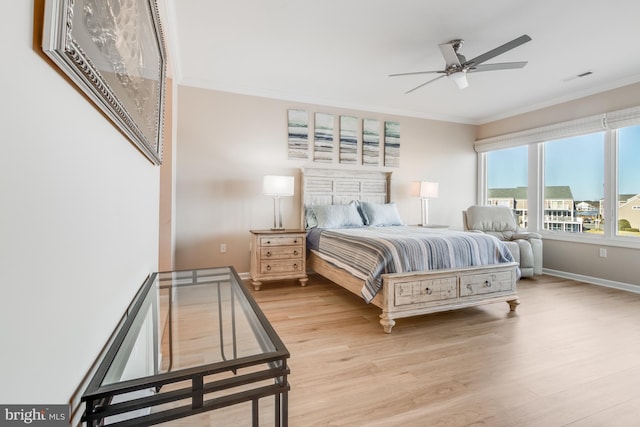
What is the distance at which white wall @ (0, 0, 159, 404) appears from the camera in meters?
0.40

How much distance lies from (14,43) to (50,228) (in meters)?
0.28

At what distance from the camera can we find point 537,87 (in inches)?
158

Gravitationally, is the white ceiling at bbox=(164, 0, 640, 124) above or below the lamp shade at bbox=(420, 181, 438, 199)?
above

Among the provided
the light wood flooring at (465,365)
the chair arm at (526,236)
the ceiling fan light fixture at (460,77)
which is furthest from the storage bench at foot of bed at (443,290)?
the ceiling fan light fixture at (460,77)

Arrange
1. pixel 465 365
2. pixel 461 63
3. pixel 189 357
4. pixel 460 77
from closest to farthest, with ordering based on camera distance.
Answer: pixel 189 357 → pixel 465 365 → pixel 461 63 → pixel 460 77

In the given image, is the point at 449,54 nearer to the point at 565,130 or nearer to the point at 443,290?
the point at 443,290

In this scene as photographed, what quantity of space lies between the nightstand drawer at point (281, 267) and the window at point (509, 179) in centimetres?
388

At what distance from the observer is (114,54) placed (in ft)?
2.59

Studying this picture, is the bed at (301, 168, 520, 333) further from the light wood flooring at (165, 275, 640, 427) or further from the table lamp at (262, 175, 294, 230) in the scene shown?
the table lamp at (262, 175, 294, 230)

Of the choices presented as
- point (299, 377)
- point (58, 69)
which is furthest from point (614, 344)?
point (58, 69)

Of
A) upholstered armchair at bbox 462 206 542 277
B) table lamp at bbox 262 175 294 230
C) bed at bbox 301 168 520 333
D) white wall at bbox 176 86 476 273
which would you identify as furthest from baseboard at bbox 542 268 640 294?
table lamp at bbox 262 175 294 230

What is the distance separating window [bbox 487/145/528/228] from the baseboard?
0.86 metres

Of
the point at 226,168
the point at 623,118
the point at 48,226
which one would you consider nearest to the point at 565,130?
the point at 623,118

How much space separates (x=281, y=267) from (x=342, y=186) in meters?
1.61
